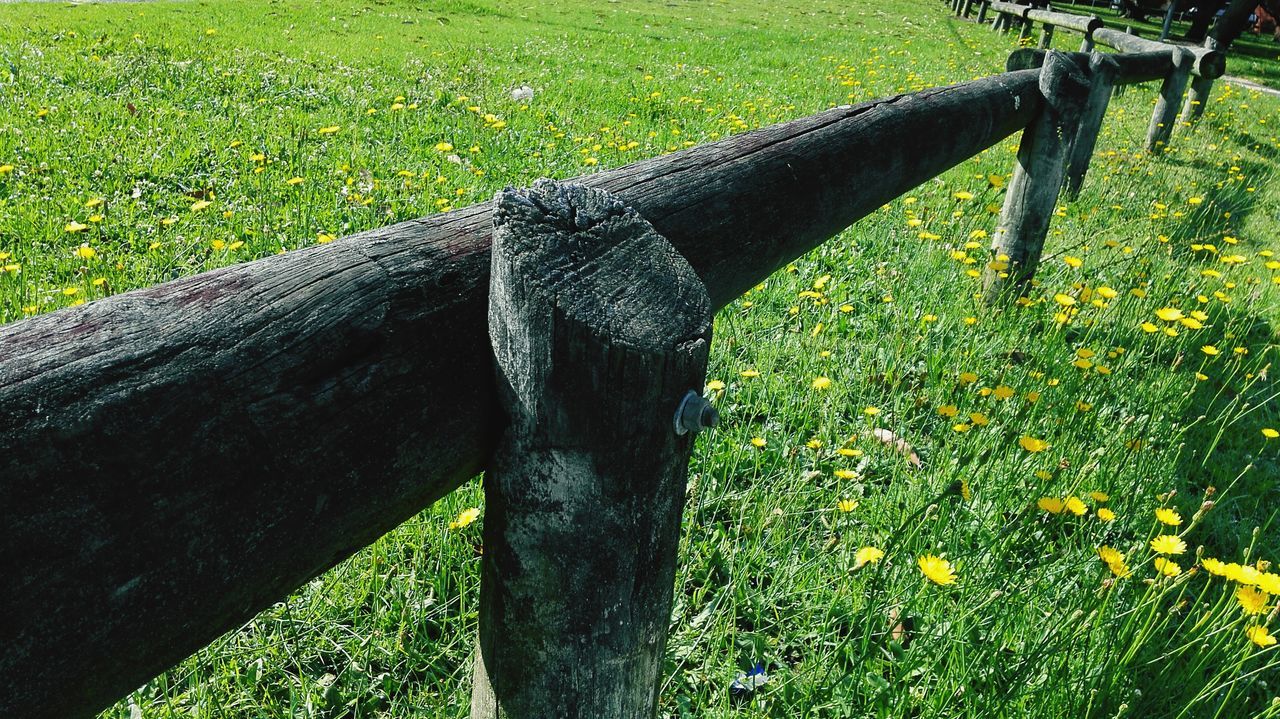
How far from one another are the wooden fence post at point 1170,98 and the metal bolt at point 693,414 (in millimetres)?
7533

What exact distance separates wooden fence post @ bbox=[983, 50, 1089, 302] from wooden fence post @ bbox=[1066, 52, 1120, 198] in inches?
5.9

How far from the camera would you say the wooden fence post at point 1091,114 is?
12.8 ft

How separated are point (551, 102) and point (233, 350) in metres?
6.46

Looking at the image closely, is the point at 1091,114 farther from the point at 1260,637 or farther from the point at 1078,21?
the point at 1078,21

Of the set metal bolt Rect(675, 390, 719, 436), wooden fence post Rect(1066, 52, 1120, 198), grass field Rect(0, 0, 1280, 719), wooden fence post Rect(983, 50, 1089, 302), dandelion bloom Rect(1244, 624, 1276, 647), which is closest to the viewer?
metal bolt Rect(675, 390, 719, 436)

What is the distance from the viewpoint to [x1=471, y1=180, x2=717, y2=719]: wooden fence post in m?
0.83

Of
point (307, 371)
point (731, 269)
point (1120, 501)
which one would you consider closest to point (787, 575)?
point (731, 269)

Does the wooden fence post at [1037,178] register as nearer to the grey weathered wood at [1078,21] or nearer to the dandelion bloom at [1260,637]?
the dandelion bloom at [1260,637]

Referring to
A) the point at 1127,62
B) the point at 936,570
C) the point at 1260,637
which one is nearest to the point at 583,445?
the point at 936,570

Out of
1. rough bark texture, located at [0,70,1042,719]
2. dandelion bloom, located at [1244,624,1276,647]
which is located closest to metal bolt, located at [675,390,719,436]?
rough bark texture, located at [0,70,1042,719]

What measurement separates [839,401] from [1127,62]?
13.8ft

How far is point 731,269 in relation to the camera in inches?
54.3

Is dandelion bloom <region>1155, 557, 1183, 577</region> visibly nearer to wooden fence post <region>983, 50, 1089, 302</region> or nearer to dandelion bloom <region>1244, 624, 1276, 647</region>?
dandelion bloom <region>1244, 624, 1276, 647</region>

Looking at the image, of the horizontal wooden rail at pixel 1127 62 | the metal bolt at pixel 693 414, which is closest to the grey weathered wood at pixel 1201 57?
the horizontal wooden rail at pixel 1127 62
